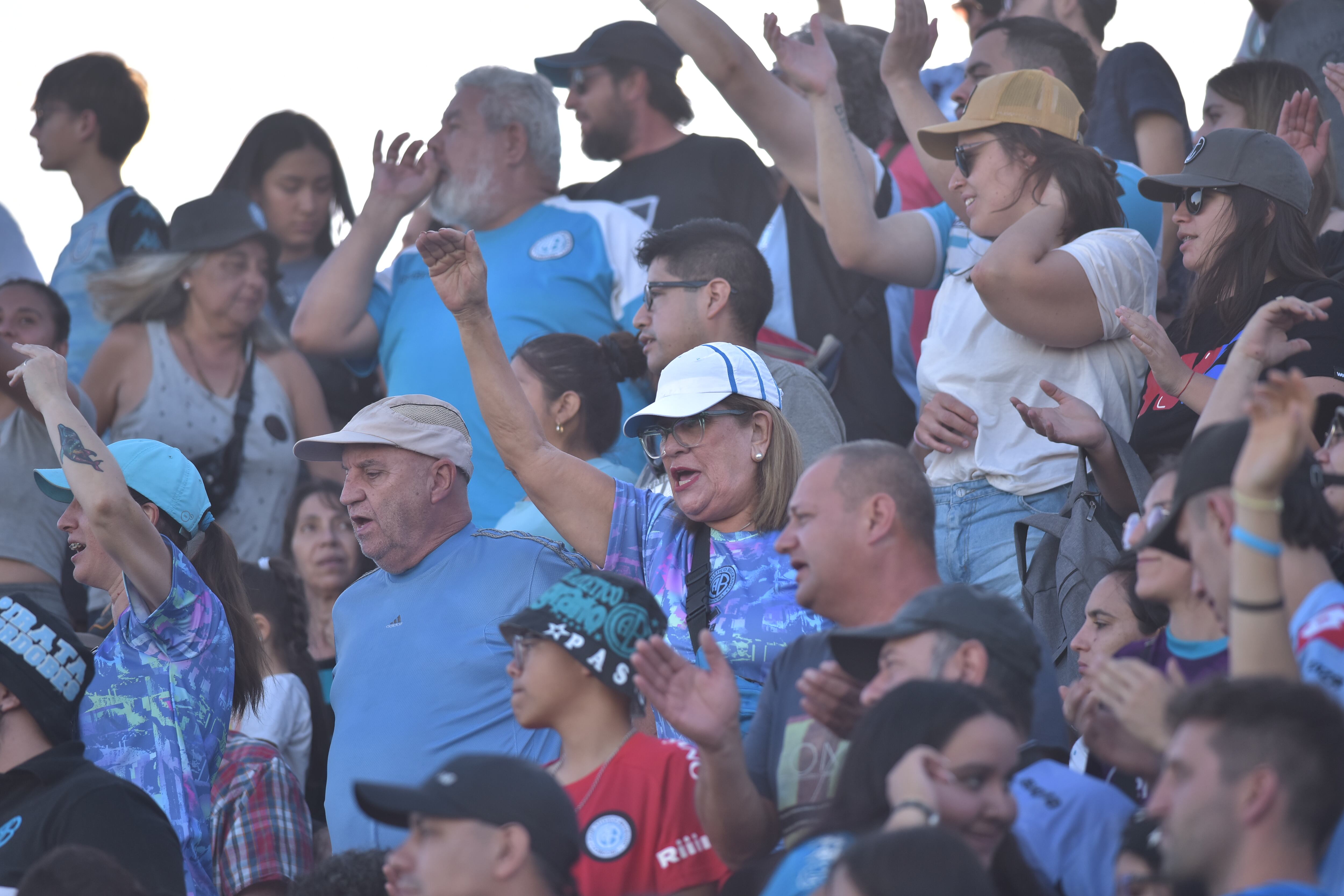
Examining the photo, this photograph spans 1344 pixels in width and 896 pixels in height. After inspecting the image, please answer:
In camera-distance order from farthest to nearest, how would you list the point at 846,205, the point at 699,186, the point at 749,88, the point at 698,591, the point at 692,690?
the point at 699,186 < the point at 749,88 < the point at 846,205 < the point at 698,591 < the point at 692,690

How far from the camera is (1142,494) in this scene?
448 cm

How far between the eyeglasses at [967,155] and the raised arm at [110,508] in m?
2.90

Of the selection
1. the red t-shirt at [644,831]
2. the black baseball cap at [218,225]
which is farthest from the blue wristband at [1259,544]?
the black baseball cap at [218,225]

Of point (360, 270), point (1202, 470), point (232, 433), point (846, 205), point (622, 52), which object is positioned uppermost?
point (622, 52)

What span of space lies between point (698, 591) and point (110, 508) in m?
1.74

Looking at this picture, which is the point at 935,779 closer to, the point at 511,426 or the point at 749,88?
the point at 511,426

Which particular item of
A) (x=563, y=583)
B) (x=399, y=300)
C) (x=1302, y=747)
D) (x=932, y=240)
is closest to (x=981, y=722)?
(x=1302, y=747)

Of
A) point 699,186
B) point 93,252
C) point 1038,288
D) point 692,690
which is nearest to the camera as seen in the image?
point 692,690

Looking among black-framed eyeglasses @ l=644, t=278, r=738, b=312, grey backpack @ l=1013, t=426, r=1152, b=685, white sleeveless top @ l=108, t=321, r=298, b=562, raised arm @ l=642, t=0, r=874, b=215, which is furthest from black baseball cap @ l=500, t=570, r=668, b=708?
white sleeveless top @ l=108, t=321, r=298, b=562

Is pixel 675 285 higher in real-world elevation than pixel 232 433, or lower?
higher

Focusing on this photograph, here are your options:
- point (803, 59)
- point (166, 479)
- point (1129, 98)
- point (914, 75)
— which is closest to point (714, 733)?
point (166, 479)

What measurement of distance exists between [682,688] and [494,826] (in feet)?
1.71

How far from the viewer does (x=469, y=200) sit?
7324 mm

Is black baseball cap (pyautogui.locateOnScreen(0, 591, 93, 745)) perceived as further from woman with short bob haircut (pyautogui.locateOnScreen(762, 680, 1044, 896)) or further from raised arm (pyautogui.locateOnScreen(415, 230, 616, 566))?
woman with short bob haircut (pyautogui.locateOnScreen(762, 680, 1044, 896))
